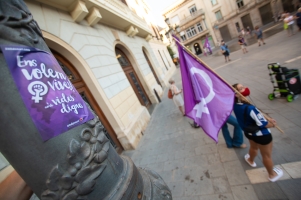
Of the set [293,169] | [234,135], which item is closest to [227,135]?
[234,135]

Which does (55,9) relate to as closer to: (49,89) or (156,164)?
(49,89)

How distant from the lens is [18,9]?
0.85 metres

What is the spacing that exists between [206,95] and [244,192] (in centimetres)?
166

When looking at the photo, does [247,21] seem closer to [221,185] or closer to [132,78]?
[132,78]

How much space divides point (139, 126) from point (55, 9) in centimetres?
454

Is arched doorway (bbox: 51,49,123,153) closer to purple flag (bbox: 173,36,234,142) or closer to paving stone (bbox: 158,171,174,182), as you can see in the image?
paving stone (bbox: 158,171,174,182)

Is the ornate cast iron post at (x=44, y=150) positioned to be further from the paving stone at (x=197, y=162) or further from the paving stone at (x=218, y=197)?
the paving stone at (x=197, y=162)

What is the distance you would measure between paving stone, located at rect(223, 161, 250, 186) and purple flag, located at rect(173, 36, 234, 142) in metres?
0.77

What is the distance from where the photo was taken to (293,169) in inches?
89.4

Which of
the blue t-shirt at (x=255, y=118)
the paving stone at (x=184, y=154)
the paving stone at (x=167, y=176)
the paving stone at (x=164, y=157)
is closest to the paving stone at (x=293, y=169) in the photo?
the blue t-shirt at (x=255, y=118)

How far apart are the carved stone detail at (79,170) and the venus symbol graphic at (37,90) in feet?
0.98

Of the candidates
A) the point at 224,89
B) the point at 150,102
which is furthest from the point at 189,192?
the point at 150,102

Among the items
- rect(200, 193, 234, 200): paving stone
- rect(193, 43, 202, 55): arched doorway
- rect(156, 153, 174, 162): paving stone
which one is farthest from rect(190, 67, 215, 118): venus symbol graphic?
rect(193, 43, 202, 55): arched doorway

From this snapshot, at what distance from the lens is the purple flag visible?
2.57 metres
